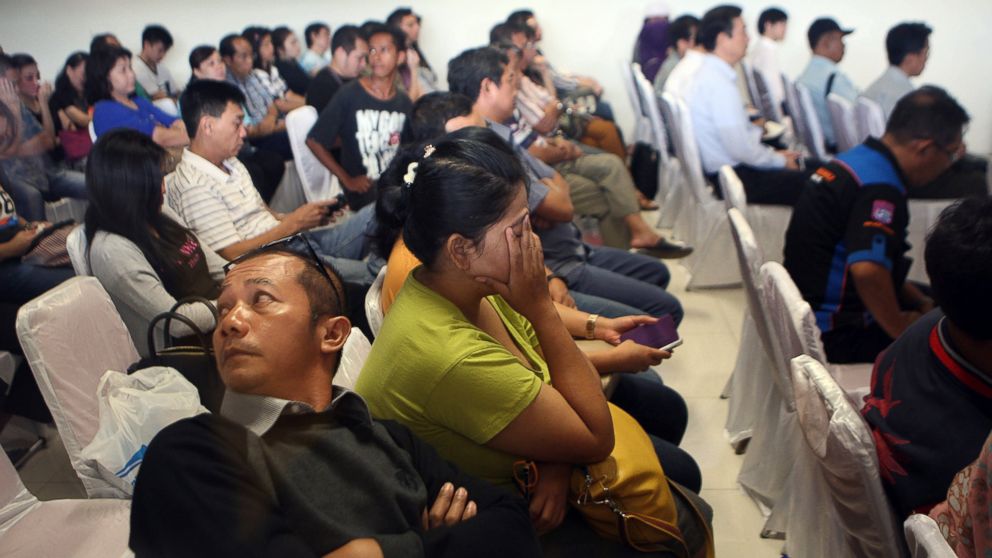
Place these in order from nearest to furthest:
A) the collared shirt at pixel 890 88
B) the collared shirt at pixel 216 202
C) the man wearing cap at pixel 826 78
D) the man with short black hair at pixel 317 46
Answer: the collared shirt at pixel 216 202 < the man with short black hair at pixel 317 46 < the collared shirt at pixel 890 88 < the man wearing cap at pixel 826 78

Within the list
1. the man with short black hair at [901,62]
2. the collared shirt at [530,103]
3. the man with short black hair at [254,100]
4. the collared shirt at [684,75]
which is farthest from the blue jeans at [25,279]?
the man with short black hair at [901,62]

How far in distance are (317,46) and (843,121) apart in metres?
2.60

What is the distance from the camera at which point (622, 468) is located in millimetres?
1253

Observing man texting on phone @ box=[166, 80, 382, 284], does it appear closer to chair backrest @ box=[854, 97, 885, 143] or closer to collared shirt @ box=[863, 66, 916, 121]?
chair backrest @ box=[854, 97, 885, 143]

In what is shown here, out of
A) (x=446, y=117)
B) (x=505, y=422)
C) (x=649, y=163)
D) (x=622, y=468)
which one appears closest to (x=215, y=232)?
(x=505, y=422)

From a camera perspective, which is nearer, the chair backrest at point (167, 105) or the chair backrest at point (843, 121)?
the chair backrest at point (167, 105)

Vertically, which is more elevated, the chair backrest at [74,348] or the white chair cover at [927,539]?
the chair backrest at [74,348]

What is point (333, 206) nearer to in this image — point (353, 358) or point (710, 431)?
point (353, 358)

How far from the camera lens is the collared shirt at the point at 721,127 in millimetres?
3820

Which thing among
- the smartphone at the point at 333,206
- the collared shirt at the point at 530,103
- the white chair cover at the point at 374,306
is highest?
the collared shirt at the point at 530,103

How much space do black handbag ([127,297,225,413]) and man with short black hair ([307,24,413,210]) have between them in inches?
79.3

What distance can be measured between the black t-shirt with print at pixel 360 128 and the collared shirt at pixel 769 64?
120 inches

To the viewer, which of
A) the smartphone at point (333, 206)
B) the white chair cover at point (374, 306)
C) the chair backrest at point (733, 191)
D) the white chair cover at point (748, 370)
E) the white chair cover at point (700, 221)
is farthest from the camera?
the white chair cover at point (700, 221)

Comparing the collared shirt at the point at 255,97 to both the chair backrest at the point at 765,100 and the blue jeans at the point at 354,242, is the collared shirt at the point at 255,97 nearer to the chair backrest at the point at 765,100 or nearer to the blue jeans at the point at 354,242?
the blue jeans at the point at 354,242
